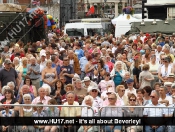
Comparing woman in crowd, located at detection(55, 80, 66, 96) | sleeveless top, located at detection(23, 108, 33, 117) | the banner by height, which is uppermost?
sleeveless top, located at detection(23, 108, 33, 117)

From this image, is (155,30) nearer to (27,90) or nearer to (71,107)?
(27,90)

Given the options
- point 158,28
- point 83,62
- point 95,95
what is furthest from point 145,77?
point 158,28

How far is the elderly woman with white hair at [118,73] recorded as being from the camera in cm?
1984

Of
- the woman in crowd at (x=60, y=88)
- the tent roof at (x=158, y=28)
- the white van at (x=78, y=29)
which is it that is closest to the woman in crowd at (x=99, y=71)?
the woman in crowd at (x=60, y=88)

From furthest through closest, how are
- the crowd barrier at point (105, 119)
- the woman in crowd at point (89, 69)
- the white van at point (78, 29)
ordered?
the white van at point (78, 29)
the woman in crowd at point (89, 69)
the crowd barrier at point (105, 119)

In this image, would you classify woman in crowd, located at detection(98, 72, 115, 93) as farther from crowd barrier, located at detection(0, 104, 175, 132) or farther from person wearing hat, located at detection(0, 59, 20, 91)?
crowd barrier, located at detection(0, 104, 175, 132)

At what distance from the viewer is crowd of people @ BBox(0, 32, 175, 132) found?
42.4 feet

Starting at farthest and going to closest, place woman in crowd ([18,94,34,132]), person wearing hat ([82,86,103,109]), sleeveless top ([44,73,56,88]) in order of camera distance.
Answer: sleeveless top ([44,73,56,88]) → person wearing hat ([82,86,103,109]) → woman in crowd ([18,94,34,132])

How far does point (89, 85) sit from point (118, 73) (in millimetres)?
2359

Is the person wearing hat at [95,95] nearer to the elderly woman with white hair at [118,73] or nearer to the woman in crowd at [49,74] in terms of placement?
the woman in crowd at [49,74]

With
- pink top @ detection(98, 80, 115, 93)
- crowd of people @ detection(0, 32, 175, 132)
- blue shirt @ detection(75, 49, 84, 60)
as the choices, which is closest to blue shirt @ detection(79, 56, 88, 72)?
crowd of people @ detection(0, 32, 175, 132)

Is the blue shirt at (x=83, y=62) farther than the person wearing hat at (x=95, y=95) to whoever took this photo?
Yes

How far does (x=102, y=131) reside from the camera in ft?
41.8

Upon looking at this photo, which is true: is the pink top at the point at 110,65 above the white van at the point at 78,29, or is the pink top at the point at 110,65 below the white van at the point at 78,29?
above
